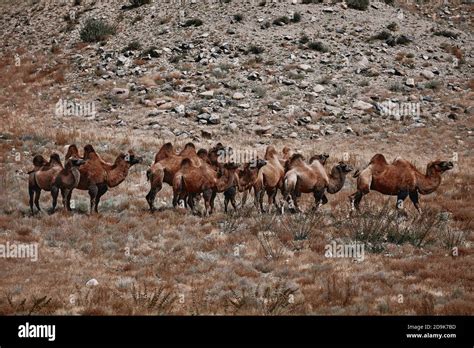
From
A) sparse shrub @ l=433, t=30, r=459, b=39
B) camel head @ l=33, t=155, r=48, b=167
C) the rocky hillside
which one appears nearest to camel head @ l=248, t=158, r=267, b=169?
camel head @ l=33, t=155, r=48, b=167

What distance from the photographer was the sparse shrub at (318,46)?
35.8 meters

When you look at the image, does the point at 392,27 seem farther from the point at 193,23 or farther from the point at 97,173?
the point at 97,173

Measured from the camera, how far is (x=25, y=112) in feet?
101

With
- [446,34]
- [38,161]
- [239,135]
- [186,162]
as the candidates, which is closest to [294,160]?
[186,162]

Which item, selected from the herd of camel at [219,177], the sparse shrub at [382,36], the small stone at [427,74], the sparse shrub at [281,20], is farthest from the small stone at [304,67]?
the herd of camel at [219,177]

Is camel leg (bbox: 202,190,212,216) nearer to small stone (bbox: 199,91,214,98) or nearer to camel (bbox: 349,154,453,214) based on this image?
camel (bbox: 349,154,453,214)

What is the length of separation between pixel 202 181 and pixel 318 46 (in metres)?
24.8

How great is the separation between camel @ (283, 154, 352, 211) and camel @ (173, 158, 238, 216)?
57.4 inches

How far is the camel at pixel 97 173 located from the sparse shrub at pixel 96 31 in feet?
91.7

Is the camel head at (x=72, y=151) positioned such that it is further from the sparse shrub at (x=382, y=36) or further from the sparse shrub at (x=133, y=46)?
the sparse shrub at (x=382, y=36)

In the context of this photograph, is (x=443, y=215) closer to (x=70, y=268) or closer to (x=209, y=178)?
A: (x=209, y=178)

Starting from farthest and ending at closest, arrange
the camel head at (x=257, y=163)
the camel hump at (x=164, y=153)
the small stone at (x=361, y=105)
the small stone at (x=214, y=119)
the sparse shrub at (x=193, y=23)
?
the sparse shrub at (x=193, y=23) < the small stone at (x=361, y=105) < the small stone at (x=214, y=119) < the camel hump at (x=164, y=153) < the camel head at (x=257, y=163)
